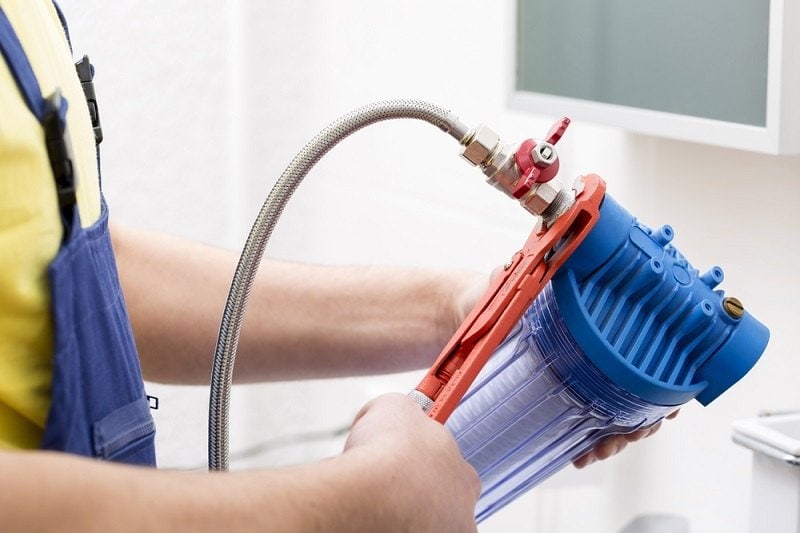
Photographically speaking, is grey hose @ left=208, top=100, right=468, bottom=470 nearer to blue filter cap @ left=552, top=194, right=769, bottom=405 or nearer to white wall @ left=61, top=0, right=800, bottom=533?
blue filter cap @ left=552, top=194, right=769, bottom=405

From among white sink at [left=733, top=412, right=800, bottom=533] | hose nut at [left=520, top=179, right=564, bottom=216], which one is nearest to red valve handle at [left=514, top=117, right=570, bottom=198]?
hose nut at [left=520, top=179, right=564, bottom=216]

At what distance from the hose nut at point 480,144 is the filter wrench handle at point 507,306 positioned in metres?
0.07

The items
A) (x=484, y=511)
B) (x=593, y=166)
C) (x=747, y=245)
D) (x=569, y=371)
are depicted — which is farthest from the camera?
(x=593, y=166)

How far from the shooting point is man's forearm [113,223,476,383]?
0.97m

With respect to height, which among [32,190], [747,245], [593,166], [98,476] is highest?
[593,166]

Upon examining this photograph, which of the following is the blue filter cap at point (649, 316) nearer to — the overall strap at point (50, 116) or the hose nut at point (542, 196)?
the hose nut at point (542, 196)

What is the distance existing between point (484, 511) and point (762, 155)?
1.29ft

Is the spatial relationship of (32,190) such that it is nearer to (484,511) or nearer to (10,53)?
(10,53)

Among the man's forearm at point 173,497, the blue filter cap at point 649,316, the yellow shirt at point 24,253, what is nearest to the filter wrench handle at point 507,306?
the blue filter cap at point 649,316

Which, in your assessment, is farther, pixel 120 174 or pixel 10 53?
pixel 120 174

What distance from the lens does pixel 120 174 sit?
1.80 metres

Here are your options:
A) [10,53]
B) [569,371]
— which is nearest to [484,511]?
[569,371]

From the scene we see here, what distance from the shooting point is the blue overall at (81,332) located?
0.66 m

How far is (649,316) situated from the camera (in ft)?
2.41
